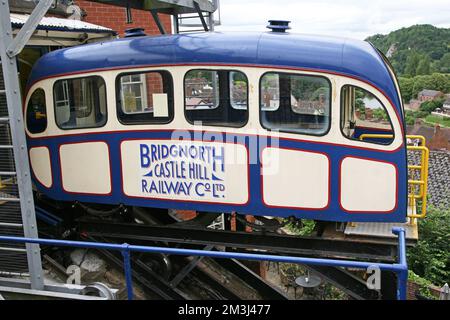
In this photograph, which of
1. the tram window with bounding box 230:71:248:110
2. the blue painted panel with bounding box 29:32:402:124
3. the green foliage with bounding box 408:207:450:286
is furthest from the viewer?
the green foliage with bounding box 408:207:450:286

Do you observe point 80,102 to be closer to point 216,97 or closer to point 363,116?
point 216,97

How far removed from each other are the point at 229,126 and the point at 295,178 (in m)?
1.00

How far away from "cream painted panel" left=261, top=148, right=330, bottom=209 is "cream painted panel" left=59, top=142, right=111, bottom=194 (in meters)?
2.18

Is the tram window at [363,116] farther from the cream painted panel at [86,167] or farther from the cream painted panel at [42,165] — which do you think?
the cream painted panel at [42,165]

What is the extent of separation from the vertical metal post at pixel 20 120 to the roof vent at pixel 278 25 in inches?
106

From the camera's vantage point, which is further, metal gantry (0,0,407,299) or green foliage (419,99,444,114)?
green foliage (419,99,444,114)

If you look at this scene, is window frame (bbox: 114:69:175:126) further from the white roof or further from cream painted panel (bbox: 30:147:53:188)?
the white roof

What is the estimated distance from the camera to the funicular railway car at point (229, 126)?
5.39 metres

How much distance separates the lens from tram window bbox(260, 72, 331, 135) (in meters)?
5.50

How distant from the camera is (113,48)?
20.4 ft

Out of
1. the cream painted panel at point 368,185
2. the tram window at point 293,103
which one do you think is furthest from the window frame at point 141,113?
the cream painted panel at point 368,185

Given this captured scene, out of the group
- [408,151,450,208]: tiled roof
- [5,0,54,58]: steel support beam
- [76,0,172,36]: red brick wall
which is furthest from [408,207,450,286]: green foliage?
[5,0,54,58]: steel support beam

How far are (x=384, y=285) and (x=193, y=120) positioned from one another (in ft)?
10.7
